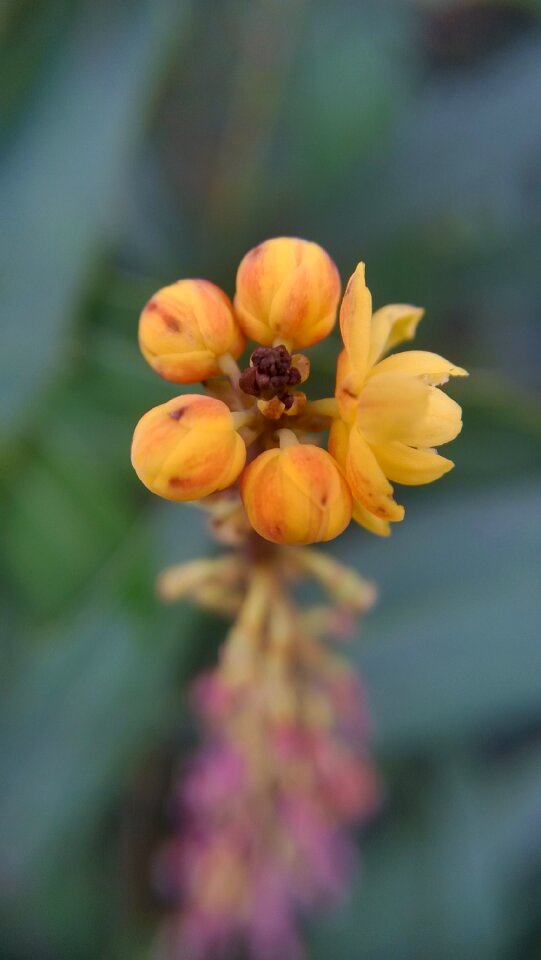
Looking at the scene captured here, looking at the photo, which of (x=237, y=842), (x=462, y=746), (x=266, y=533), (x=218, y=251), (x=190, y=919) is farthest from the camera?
(x=218, y=251)

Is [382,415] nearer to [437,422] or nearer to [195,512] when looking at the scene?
[437,422]

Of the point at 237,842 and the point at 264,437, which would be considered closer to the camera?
the point at 264,437

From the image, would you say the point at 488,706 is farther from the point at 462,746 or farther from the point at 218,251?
the point at 218,251

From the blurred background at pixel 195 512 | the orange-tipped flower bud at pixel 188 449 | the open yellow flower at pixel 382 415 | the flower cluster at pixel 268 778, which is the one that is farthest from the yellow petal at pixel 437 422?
the blurred background at pixel 195 512

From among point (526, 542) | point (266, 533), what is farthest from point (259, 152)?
point (266, 533)

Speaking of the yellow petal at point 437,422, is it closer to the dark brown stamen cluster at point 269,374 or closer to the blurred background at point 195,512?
the dark brown stamen cluster at point 269,374
